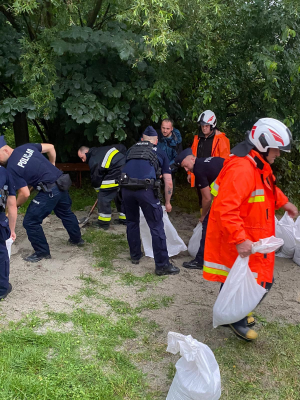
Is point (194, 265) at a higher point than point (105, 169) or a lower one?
lower

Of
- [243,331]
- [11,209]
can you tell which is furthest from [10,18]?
[243,331]

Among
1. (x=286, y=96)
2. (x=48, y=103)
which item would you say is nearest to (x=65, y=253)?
(x=48, y=103)

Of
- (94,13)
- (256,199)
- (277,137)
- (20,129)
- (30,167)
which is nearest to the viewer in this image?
(277,137)

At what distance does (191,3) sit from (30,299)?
4023mm

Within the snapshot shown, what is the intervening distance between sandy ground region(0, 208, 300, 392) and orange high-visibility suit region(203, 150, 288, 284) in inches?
29.4

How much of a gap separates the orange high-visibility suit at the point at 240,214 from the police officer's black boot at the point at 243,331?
0.37m

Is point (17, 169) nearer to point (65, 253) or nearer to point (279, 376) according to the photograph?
point (65, 253)

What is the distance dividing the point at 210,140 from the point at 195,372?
13.1 ft

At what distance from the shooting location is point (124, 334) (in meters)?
3.62

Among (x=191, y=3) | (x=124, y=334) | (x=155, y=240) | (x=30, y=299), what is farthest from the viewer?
(x=191, y=3)

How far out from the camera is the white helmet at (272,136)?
2977 millimetres

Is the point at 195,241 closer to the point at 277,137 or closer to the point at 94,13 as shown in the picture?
the point at 277,137

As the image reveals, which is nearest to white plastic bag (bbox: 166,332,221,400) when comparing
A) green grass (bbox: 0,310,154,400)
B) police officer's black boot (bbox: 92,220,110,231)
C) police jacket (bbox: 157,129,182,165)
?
green grass (bbox: 0,310,154,400)

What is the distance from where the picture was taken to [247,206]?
312 cm
